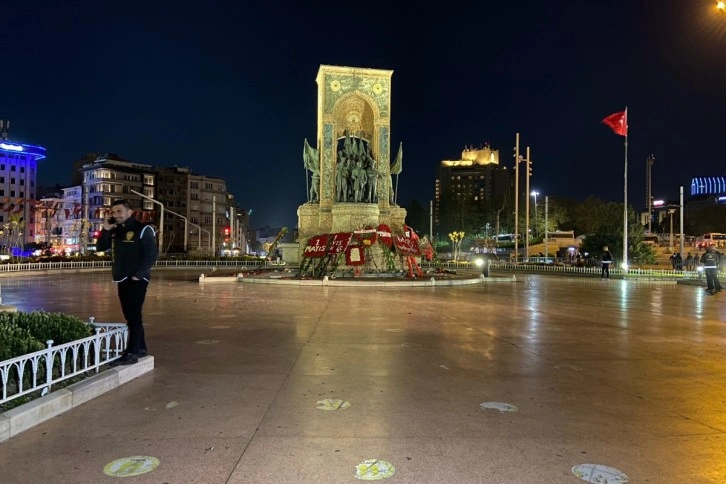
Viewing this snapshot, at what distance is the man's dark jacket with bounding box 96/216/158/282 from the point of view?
7.11 m

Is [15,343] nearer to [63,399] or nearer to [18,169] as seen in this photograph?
Answer: [63,399]

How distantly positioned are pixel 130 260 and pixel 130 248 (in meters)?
0.16

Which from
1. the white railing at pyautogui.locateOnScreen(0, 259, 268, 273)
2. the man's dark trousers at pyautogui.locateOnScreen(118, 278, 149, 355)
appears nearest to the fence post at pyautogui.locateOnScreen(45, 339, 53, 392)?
the man's dark trousers at pyautogui.locateOnScreen(118, 278, 149, 355)

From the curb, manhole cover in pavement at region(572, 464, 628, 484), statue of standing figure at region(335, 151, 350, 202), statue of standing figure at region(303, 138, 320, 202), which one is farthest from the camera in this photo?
statue of standing figure at region(303, 138, 320, 202)

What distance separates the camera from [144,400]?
600cm

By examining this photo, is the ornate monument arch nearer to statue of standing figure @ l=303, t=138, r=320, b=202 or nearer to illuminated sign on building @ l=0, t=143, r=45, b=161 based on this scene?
statue of standing figure @ l=303, t=138, r=320, b=202

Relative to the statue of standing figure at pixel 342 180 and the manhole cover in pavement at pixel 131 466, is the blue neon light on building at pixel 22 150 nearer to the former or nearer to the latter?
the statue of standing figure at pixel 342 180

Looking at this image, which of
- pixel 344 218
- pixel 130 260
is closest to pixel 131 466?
pixel 130 260

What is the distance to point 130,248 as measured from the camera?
7.14 meters

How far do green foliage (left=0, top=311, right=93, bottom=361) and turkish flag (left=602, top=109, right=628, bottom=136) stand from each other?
114 ft

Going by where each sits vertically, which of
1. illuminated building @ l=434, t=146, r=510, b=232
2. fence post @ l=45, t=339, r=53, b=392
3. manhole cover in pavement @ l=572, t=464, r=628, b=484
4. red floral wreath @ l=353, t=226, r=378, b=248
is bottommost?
manhole cover in pavement @ l=572, t=464, r=628, b=484

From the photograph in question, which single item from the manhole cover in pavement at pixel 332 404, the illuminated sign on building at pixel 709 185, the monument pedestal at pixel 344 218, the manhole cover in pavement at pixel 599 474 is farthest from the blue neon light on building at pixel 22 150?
the illuminated sign on building at pixel 709 185

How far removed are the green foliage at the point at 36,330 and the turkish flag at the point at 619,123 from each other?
34800mm

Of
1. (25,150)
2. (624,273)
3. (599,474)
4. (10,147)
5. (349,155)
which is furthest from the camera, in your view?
(25,150)
